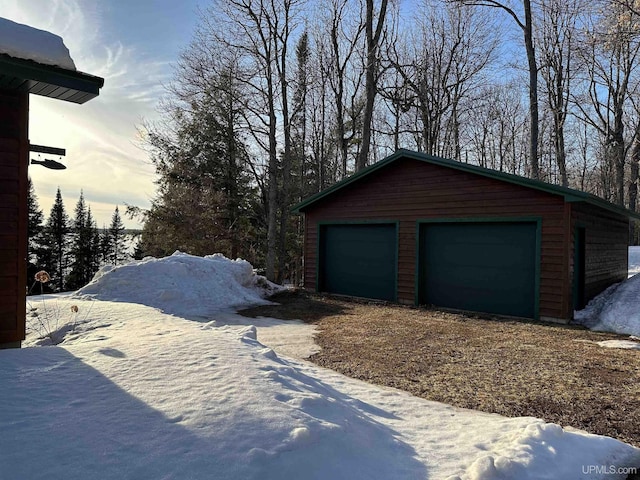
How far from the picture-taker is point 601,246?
1038 cm

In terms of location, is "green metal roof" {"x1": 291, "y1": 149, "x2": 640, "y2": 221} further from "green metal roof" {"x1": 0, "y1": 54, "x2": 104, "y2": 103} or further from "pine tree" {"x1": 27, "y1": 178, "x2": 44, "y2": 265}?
"pine tree" {"x1": 27, "y1": 178, "x2": 44, "y2": 265}

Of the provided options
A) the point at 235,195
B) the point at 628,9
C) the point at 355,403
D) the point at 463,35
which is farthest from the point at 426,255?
the point at 463,35

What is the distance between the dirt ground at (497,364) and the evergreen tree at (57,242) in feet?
92.8

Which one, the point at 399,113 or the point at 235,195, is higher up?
the point at 399,113

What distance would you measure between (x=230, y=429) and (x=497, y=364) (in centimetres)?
393

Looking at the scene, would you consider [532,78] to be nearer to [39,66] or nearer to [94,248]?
[39,66]

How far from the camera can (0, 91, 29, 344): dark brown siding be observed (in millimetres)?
4062

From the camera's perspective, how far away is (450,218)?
956 centimetres

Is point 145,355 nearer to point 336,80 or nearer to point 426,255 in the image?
point 426,255

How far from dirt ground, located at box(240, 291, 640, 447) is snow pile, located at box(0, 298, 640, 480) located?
1.62 feet

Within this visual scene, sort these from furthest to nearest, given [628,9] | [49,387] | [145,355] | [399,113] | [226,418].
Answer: [399,113]
[628,9]
[145,355]
[49,387]
[226,418]

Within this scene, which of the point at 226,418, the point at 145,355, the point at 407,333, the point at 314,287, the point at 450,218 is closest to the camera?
the point at 226,418

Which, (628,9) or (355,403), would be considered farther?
(628,9)

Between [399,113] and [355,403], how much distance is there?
70.6ft
